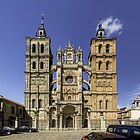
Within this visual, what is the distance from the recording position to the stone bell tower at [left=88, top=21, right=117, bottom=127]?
48.2m

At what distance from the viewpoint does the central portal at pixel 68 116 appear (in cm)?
4838

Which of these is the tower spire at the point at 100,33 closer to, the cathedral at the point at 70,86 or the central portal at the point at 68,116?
the cathedral at the point at 70,86

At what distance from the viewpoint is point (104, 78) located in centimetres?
5022

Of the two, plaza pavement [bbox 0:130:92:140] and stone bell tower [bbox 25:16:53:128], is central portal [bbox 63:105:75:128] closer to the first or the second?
stone bell tower [bbox 25:16:53:128]

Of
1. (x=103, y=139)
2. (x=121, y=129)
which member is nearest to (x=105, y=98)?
(x=121, y=129)

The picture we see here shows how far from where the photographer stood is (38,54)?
51.4 meters

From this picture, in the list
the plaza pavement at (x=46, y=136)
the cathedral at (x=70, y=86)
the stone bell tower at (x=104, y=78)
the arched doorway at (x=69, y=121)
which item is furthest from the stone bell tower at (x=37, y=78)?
the plaza pavement at (x=46, y=136)

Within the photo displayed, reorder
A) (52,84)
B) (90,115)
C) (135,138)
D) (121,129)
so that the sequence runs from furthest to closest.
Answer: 1. (52,84)
2. (90,115)
3. (121,129)
4. (135,138)

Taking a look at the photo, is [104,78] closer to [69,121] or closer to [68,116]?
[68,116]

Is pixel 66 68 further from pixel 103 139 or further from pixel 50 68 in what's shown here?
pixel 103 139

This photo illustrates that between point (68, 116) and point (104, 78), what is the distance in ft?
38.8

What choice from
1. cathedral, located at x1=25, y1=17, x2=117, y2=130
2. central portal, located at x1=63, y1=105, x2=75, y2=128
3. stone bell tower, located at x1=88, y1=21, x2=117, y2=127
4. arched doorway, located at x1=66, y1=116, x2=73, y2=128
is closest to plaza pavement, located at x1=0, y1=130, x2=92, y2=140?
cathedral, located at x1=25, y1=17, x2=117, y2=130

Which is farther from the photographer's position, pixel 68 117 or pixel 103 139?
pixel 68 117

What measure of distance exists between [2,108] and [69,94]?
15680 millimetres
